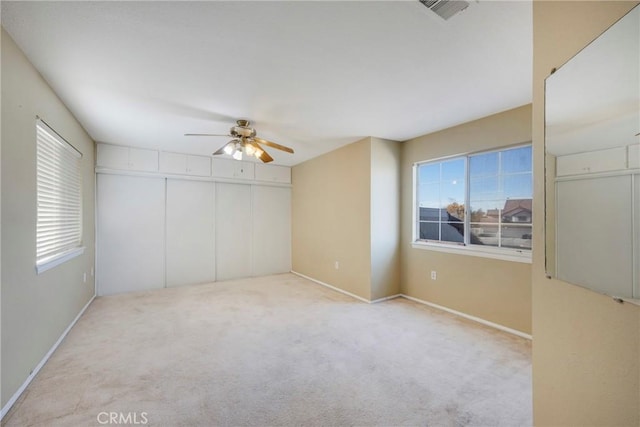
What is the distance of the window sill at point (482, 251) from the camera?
286 cm

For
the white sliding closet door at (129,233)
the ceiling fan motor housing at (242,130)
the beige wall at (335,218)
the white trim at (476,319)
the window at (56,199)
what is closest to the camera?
the window at (56,199)

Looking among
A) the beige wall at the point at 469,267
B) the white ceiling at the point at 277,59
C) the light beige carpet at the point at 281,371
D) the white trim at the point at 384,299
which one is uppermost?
the white ceiling at the point at 277,59

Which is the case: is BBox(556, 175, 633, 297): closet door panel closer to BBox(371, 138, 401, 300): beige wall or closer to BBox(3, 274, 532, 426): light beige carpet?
BBox(3, 274, 532, 426): light beige carpet

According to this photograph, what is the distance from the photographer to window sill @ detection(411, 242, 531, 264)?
9.39 feet

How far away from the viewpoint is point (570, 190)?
1.08 metres

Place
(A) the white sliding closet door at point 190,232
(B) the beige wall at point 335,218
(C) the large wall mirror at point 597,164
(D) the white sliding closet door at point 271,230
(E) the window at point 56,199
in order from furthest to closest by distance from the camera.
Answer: (D) the white sliding closet door at point 271,230 → (A) the white sliding closet door at point 190,232 → (B) the beige wall at point 335,218 → (E) the window at point 56,199 → (C) the large wall mirror at point 597,164

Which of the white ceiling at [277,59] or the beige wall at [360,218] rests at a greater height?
the white ceiling at [277,59]

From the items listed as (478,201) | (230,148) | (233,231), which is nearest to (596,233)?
(478,201)

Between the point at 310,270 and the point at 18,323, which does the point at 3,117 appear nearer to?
the point at 18,323

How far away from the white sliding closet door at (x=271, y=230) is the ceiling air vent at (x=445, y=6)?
184 inches

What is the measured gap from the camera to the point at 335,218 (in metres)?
4.66

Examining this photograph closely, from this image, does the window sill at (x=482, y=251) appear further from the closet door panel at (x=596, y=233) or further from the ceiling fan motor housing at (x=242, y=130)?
the ceiling fan motor housing at (x=242, y=130)

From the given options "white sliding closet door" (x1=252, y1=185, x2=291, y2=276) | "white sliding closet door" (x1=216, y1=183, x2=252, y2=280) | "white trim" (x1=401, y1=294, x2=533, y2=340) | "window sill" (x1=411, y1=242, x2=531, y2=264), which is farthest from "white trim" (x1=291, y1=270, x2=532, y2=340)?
"white sliding closet door" (x1=216, y1=183, x2=252, y2=280)

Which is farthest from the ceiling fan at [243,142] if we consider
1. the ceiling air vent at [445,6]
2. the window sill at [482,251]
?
the window sill at [482,251]
